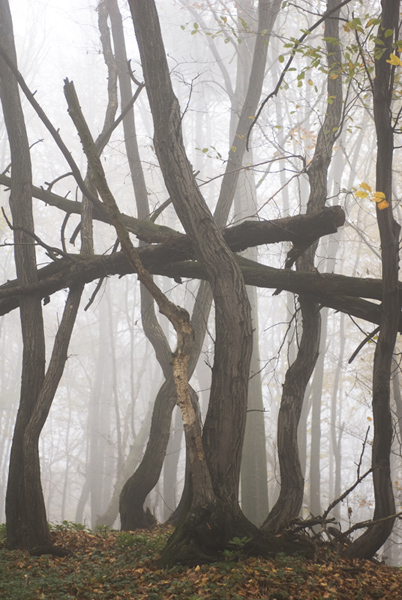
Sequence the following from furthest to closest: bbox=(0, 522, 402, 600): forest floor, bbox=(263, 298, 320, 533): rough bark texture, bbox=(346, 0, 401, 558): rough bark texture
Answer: bbox=(263, 298, 320, 533): rough bark texture → bbox=(346, 0, 401, 558): rough bark texture → bbox=(0, 522, 402, 600): forest floor

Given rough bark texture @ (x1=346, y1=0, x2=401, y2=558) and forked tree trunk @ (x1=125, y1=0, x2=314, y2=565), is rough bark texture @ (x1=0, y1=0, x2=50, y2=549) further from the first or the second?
rough bark texture @ (x1=346, y1=0, x2=401, y2=558)

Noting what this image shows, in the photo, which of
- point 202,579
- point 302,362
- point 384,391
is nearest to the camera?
point 202,579

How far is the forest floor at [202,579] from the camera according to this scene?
369 cm

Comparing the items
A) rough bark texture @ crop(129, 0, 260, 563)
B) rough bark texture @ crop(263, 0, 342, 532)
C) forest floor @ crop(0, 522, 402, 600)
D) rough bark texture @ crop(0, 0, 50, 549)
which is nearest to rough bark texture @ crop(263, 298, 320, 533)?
rough bark texture @ crop(263, 0, 342, 532)

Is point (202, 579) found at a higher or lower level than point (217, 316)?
lower

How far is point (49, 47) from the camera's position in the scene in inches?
965

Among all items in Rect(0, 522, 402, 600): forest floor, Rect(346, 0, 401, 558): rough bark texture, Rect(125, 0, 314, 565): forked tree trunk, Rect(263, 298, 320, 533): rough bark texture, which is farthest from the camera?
Rect(263, 298, 320, 533): rough bark texture

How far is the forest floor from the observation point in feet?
12.1

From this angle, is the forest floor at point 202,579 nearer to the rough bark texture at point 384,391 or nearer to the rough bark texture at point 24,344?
the rough bark texture at point 384,391

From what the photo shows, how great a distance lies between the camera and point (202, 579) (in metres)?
3.85

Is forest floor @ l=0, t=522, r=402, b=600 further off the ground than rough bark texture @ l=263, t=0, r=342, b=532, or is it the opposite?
rough bark texture @ l=263, t=0, r=342, b=532

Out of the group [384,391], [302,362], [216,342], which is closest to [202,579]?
[216,342]

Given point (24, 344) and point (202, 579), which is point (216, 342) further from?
point (24, 344)

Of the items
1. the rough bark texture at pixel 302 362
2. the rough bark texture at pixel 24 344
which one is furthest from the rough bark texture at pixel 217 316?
the rough bark texture at pixel 24 344
